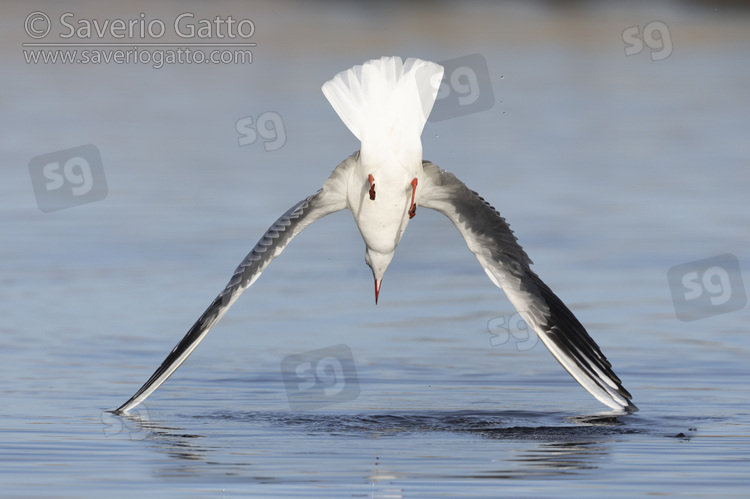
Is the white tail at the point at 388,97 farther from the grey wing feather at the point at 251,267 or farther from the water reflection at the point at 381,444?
the water reflection at the point at 381,444

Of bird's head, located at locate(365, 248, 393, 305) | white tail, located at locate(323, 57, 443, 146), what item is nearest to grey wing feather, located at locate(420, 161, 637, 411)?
bird's head, located at locate(365, 248, 393, 305)

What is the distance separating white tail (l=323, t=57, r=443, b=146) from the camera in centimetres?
1077

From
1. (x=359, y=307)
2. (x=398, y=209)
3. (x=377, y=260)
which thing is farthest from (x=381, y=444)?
(x=359, y=307)

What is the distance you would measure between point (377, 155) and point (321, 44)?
72.0 ft

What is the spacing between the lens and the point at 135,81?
3192cm

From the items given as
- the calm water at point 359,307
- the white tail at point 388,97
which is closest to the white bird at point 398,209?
the white tail at point 388,97

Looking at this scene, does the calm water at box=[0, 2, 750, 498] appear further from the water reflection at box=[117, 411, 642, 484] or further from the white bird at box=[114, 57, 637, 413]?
the white bird at box=[114, 57, 637, 413]

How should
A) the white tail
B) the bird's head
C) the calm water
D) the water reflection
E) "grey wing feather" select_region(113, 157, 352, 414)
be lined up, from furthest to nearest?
the bird's head < the white tail < "grey wing feather" select_region(113, 157, 352, 414) < the calm water < the water reflection

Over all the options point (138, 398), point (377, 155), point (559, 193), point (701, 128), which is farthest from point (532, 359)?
point (701, 128)

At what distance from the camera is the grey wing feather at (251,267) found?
34.9 ft

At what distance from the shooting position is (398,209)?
36.6ft

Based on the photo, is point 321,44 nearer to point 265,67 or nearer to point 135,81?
point 265,67

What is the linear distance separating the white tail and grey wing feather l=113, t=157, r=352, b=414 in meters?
0.75

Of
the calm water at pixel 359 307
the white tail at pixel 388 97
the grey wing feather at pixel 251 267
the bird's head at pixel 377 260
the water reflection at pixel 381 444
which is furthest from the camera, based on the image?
the bird's head at pixel 377 260
